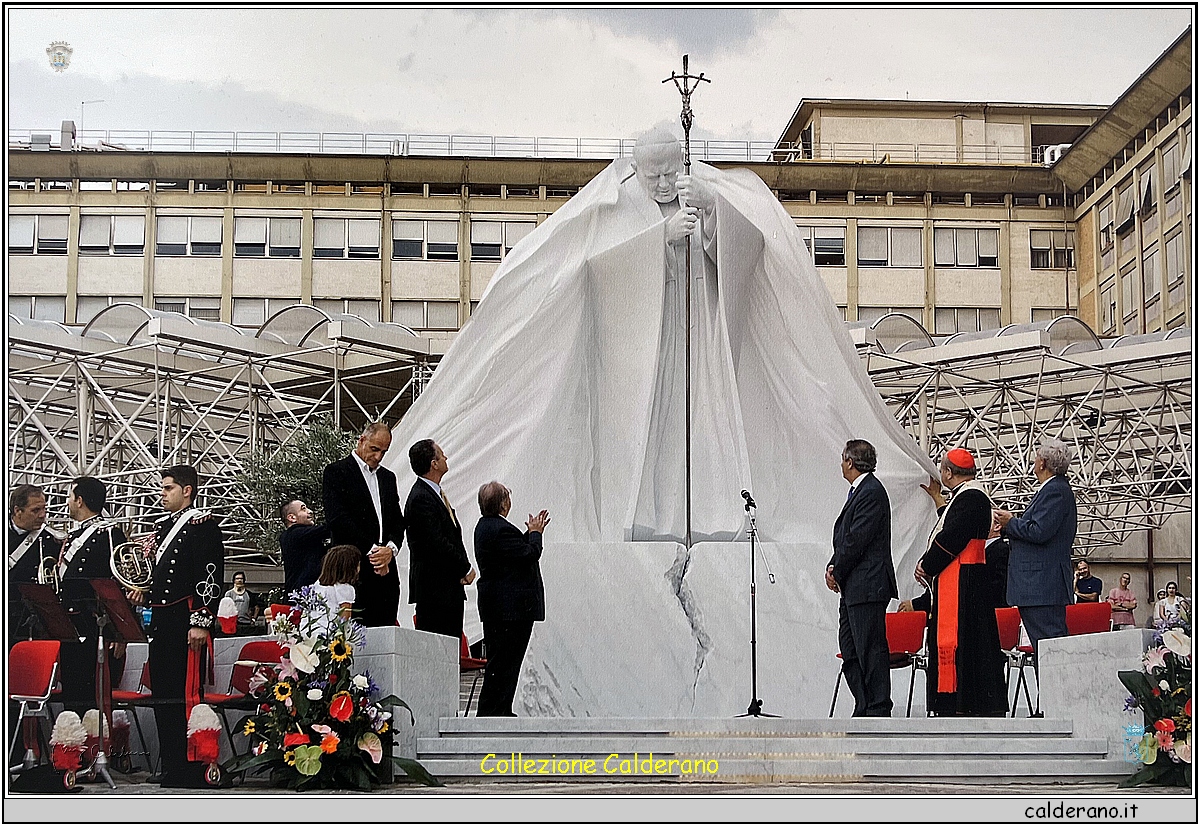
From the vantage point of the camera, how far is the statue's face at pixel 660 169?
38.9 feet

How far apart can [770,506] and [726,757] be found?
400cm

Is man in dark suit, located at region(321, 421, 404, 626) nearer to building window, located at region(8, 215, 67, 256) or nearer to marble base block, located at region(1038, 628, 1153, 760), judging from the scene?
marble base block, located at region(1038, 628, 1153, 760)

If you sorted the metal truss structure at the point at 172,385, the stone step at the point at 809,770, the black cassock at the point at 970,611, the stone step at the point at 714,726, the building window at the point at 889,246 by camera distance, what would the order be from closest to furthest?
the stone step at the point at 809,770 → the stone step at the point at 714,726 → the black cassock at the point at 970,611 → the metal truss structure at the point at 172,385 → the building window at the point at 889,246

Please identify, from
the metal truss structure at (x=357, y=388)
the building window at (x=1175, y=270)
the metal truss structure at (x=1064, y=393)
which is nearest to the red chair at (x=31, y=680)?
the metal truss structure at (x=357, y=388)

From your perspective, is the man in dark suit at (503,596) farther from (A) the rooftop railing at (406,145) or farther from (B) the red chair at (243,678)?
(A) the rooftop railing at (406,145)

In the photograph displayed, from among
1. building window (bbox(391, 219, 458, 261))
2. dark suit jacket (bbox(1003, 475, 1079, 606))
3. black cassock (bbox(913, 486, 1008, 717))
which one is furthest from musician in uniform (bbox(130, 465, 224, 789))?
building window (bbox(391, 219, 458, 261))

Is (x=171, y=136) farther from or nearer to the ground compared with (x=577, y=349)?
farther from the ground

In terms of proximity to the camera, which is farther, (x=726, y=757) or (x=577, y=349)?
(x=577, y=349)

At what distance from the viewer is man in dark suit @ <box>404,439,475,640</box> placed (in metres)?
9.39

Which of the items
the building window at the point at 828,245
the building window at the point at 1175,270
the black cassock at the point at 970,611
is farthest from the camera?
the building window at the point at 828,245

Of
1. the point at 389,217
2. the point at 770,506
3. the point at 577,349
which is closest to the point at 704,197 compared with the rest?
the point at 577,349

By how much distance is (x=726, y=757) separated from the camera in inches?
303

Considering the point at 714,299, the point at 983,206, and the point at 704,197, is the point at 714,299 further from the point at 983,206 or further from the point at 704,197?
the point at 983,206

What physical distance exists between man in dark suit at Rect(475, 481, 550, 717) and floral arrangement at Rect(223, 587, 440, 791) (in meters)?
1.53
